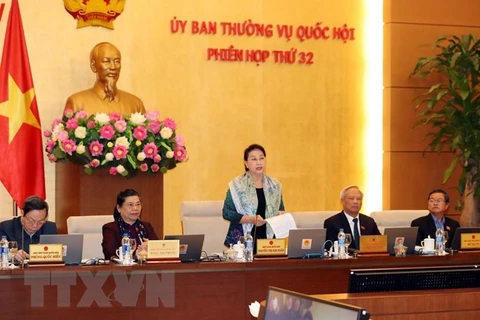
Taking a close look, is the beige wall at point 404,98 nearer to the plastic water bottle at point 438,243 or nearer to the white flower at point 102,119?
the plastic water bottle at point 438,243

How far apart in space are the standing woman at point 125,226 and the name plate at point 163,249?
0.75ft

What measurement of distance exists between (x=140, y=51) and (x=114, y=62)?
899 millimetres

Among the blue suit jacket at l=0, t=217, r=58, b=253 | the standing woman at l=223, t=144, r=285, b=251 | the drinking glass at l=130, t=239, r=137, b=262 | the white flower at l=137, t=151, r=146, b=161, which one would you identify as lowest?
the drinking glass at l=130, t=239, r=137, b=262

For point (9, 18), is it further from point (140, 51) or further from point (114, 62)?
point (140, 51)

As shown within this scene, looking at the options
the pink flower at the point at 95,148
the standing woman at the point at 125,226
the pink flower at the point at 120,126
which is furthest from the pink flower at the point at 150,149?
the standing woman at the point at 125,226

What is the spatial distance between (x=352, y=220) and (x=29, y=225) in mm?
2106

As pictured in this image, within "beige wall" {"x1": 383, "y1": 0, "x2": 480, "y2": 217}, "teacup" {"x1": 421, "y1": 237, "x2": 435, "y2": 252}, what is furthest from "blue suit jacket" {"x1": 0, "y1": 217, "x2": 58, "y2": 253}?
"beige wall" {"x1": 383, "y1": 0, "x2": 480, "y2": 217}

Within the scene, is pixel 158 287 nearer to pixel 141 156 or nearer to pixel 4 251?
pixel 4 251

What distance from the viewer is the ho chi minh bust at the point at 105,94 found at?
283 inches

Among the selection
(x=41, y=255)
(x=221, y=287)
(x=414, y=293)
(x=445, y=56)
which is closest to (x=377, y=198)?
(x=445, y=56)

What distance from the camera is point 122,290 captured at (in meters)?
4.72

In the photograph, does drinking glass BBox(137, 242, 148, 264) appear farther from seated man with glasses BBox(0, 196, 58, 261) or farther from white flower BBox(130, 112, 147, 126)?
white flower BBox(130, 112, 147, 126)

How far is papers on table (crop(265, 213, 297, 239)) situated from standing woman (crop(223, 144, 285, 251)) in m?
0.18

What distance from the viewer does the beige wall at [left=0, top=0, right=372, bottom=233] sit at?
7.89 m
